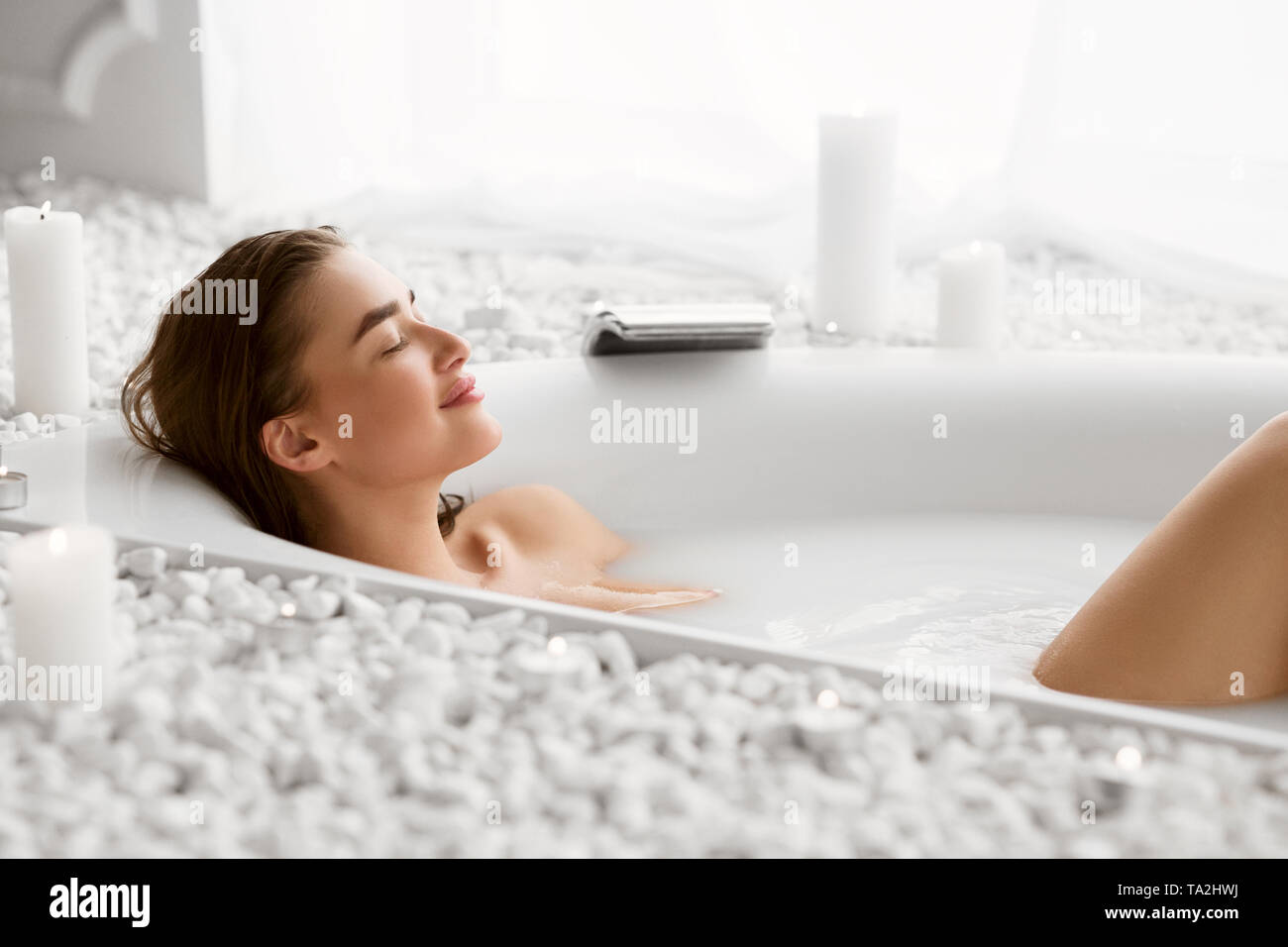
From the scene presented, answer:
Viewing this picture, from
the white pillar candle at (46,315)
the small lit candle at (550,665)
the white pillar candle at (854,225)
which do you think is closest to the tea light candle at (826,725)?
the small lit candle at (550,665)

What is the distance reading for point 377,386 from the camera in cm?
138

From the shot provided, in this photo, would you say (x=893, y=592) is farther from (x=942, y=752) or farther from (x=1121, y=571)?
(x=942, y=752)

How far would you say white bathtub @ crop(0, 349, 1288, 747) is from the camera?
1740 mm

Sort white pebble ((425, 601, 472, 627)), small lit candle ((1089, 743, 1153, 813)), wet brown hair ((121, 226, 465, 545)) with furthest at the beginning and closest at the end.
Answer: wet brown hair ((121, 226, 465, 545)) → white pebble ((425, 601, 472, 627)) → small lit candle ((1089, 743, 1153, 813))

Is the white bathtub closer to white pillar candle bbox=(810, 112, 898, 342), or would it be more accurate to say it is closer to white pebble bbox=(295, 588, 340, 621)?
white pillar candle bbox=(810, 112, 898, 342)

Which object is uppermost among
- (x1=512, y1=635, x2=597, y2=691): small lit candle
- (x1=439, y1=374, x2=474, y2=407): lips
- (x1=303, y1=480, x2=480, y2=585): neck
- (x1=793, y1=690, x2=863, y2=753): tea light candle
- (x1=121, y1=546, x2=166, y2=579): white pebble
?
(x1=439, y1=374, x2=474, y2=407): lips

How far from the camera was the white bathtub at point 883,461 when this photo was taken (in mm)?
1740

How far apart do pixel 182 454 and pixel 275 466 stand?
10 centimetres

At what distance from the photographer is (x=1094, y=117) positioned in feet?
10.3

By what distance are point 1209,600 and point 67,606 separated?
838 millimetres

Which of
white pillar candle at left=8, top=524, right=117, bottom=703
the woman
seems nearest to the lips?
the woman

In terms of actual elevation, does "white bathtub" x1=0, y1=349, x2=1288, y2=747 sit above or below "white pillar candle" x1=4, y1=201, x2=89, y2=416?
below

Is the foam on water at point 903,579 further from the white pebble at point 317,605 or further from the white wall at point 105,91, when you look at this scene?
the white wall at point 105,91

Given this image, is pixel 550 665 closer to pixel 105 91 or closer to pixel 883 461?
pixel 883 461
